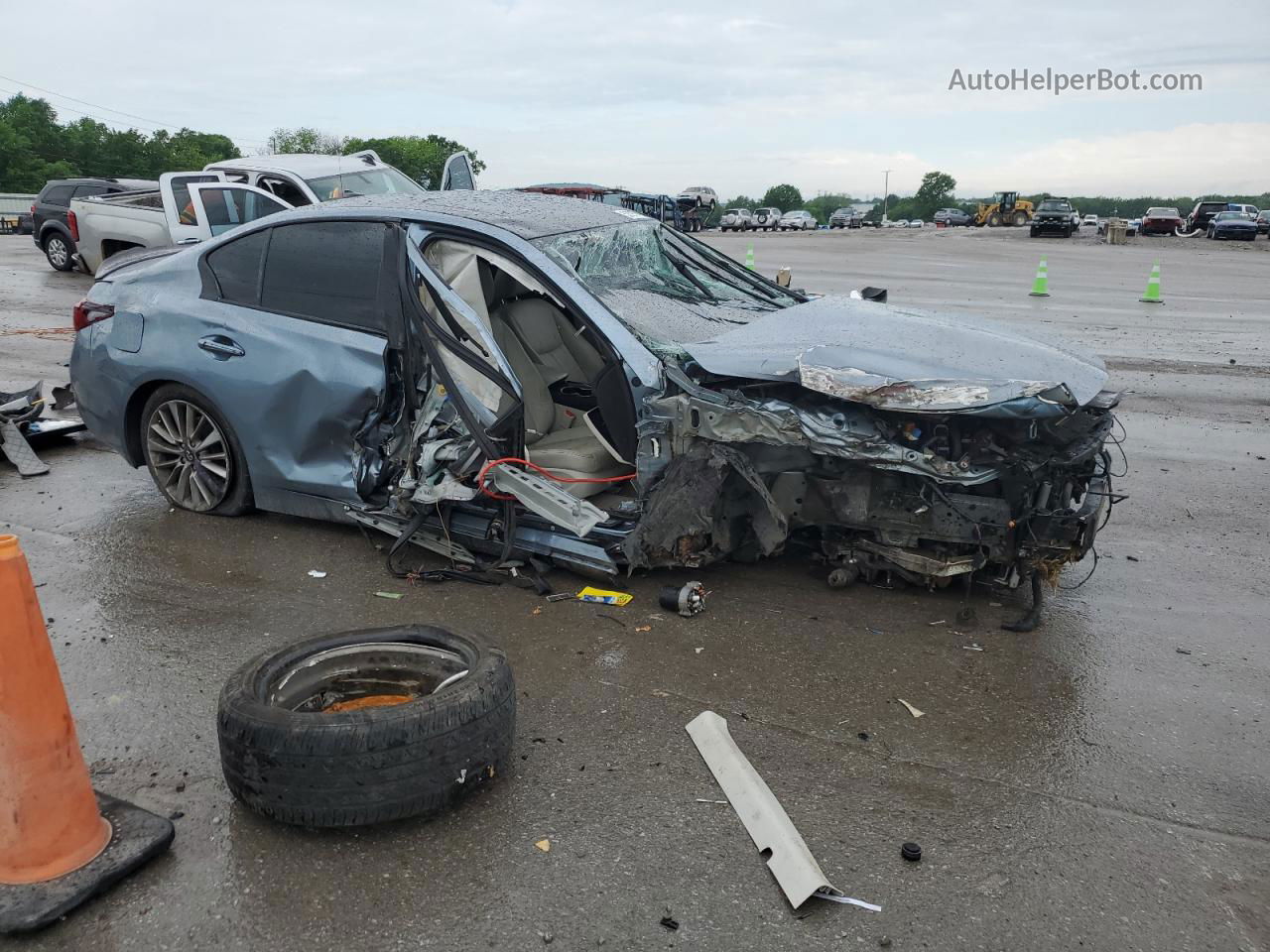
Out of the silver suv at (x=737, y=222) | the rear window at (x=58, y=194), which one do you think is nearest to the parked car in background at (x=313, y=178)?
the rear window at (x=58, y=194)

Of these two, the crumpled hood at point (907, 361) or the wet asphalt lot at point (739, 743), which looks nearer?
the wet asphalt lot at point (739, 743)

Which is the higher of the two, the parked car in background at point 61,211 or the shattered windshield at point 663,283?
the parked car in background at point 61,211

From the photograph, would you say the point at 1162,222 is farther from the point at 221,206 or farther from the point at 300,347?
the point at 300,347

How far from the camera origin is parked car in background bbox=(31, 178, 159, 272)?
61.2ft

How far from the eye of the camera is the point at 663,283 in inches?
211

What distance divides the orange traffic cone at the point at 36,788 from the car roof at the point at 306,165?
11.0 m

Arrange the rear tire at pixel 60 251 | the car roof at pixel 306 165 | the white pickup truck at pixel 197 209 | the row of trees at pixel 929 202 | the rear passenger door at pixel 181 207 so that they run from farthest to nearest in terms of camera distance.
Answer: the row of trees at pixel 929 202
the rear tire at pixel 60 251
the car roof at pixel 306 165
the rear passenger door at pixel 181 207
the white pickup truck at pixel 197 209

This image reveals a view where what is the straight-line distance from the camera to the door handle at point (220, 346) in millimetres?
5062

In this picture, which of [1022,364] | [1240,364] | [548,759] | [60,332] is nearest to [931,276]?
[1240,364]

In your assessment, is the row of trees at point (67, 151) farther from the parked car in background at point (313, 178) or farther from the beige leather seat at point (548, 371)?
the beige leather seat at point (548, 371)

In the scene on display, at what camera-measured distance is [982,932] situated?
8.11 feet

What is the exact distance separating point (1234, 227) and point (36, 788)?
43.6m

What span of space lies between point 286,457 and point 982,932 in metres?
3.81

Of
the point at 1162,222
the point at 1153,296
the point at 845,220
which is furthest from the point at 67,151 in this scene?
the point at 1153,296
